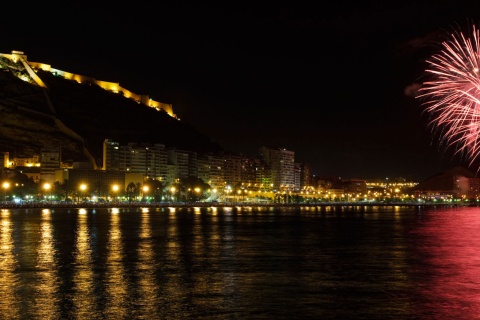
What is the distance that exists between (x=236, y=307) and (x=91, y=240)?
18.6 meters

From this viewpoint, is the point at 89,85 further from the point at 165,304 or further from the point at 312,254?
the point at 165,304

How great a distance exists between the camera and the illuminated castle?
141 m

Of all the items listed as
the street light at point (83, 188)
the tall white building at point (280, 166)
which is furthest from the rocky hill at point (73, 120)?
the tall white building at point (280, 166)

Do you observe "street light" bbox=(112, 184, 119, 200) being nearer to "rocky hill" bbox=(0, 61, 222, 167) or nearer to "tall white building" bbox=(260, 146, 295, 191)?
"rocky hill" bbox=(0, 61, 222, 167)

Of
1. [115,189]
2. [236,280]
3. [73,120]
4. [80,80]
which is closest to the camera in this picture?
[236,280]

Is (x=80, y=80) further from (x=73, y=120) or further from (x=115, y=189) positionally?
(x=115, y=189)

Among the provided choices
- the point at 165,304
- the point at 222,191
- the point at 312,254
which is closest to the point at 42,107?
the point at 222,191

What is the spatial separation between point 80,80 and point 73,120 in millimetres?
23722


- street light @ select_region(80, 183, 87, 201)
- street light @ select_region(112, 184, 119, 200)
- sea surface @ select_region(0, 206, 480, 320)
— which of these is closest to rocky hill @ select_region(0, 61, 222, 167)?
street light @ select_region(112, 184, 119, 200)

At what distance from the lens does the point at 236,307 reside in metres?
13.8

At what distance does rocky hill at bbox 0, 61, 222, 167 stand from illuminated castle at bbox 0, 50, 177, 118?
199 cm

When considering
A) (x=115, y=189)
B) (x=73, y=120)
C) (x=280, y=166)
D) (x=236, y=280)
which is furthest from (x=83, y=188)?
(x=236, y=280)

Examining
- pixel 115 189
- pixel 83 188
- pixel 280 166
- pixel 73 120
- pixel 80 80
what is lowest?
pixel 115 189

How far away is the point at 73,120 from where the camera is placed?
12950 centimetres
